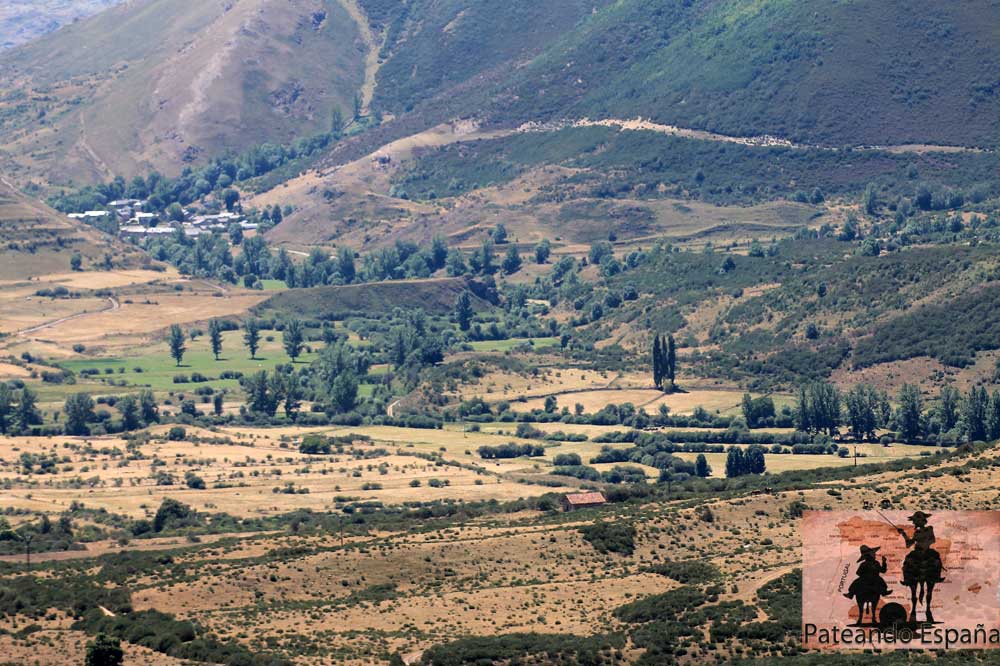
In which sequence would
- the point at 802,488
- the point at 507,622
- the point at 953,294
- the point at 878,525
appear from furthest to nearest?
the point at 953,294, the point at 802,488, the point at 507,622, the point at 878,525

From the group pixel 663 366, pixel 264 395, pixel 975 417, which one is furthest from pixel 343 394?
pixel 975 417

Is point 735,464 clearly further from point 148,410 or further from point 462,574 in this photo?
point 148,410

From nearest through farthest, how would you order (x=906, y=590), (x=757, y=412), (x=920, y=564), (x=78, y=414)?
(x=920, y=564) < (x=906, y=590) < (x=757, y=412) < (x=78, y=414)

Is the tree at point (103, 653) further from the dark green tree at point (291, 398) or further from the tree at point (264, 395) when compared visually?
the tree at point (264, 395)

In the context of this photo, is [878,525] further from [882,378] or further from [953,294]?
[953,294]

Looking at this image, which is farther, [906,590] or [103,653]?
[103,653]

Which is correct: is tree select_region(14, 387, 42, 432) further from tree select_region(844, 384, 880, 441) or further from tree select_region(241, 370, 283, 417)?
tree select_region(844, 384, 880, 441)

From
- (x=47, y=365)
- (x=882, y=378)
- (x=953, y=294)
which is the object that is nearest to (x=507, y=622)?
(x=882, y=378)
